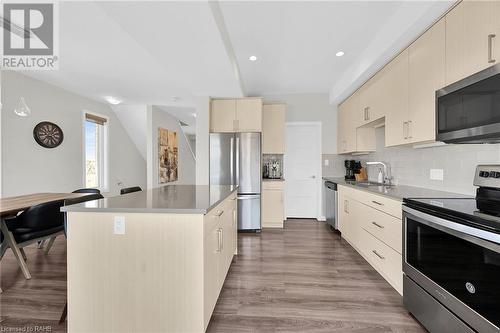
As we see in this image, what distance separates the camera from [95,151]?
5.15 m

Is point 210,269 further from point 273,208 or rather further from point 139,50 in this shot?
point 273,208

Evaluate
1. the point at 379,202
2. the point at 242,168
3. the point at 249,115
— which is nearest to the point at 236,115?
the point at 249,115

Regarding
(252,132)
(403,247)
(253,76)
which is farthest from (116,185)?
(403,247)

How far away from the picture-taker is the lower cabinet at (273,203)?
14.4ft

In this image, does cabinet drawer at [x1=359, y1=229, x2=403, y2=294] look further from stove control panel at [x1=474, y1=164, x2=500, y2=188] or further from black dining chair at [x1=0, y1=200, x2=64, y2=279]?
black dining chair at [x1=0, y1=200, x2=64, y2=279]

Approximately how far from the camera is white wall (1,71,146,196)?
3.38 metres

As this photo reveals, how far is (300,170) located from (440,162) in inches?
111

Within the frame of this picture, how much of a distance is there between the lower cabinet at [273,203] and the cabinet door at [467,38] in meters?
2.95

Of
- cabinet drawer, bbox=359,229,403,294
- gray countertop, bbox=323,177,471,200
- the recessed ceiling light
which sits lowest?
cabinet drawer, bbox=359,229,403,294

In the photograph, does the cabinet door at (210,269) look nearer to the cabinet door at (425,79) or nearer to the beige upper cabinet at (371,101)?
the cabinet door at (425,79)

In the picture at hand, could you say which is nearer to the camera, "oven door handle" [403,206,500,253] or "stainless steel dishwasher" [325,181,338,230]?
"oven door handle" [403,206,500,253]

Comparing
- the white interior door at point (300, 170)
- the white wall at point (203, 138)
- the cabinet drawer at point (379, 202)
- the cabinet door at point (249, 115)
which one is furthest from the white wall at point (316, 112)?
the cabinet drawer at point (379, 202)

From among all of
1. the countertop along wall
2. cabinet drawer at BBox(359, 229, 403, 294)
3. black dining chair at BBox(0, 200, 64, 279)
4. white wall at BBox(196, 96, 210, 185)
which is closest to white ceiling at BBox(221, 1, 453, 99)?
white wall at BBox(196, 96, 210, 185)

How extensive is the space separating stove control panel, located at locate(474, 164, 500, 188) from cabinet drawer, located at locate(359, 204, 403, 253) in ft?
2.01
